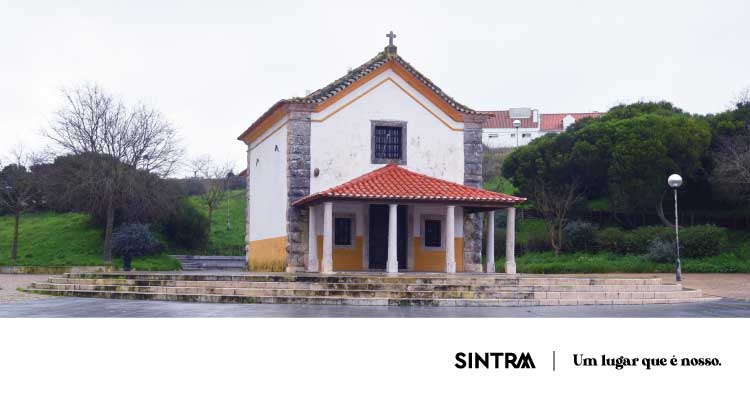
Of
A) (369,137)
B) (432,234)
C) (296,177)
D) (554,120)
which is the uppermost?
(554,120)

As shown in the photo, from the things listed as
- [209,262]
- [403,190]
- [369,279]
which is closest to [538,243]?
[209,262]

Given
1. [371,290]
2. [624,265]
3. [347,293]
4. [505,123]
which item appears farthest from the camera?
[505,123]

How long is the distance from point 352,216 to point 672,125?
62.7ft

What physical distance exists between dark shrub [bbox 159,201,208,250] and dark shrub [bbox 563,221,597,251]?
1922cm

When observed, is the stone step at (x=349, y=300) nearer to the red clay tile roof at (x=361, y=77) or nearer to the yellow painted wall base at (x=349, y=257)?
the yellow painted wall base at (x=349, y=257)

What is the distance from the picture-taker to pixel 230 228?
167 ft

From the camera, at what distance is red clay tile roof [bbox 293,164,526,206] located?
2328 centimetres

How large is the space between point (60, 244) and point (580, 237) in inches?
1000

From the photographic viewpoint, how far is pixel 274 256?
89.3 feet

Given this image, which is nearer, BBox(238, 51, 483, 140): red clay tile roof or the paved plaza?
the paved plaza

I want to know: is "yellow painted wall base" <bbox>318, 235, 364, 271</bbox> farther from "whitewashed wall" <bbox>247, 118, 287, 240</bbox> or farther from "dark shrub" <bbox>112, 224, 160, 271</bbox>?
"dark shrub" <bbox>112, 224, 160, 271</bbox>

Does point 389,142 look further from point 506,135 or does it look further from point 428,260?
point 506,135

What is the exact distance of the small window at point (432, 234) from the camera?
2656 cm

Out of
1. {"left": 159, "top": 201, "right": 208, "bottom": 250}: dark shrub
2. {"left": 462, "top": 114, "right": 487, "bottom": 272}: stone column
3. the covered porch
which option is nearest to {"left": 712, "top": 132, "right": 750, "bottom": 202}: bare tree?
{"left": 462, "top": 114, "right": 487, "bottom": 272}: stone column
